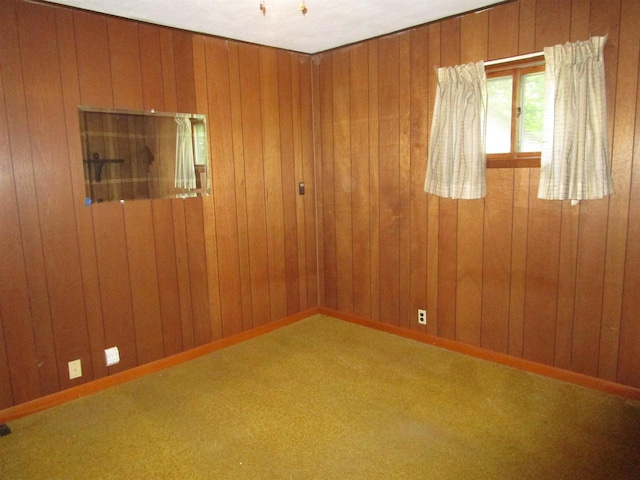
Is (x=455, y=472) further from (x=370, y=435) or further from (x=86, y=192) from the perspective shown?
(x=86, y=192)

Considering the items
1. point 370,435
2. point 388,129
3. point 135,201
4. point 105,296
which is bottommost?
point 370,435

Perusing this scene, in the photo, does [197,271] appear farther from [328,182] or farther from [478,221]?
[478,221]

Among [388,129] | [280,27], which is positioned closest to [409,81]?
[388,129]

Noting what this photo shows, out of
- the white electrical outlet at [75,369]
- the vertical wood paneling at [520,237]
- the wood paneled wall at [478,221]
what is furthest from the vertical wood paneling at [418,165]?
the white electrical outlet at [75,369]

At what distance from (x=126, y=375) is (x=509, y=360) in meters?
2.63

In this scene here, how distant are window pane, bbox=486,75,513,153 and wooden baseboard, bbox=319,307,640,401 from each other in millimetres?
1433

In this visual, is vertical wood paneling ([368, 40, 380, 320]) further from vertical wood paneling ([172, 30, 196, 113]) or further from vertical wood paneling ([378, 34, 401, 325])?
vertical wood paneling ([172, 30, 196, 113])

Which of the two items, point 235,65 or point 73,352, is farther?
point 235,65

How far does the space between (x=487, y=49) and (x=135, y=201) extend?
2.55 meters

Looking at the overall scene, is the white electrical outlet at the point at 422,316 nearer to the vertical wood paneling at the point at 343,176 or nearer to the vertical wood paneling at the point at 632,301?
the vertical wood paneling at the point at 343,176

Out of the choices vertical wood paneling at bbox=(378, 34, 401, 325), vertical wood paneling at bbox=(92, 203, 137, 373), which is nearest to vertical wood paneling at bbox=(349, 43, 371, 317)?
vertical wood paneling at bbox=(378, 34, 401, 325)

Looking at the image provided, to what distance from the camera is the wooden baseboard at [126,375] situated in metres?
2.66

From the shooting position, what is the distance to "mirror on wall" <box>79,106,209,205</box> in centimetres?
283

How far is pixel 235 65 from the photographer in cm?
351
